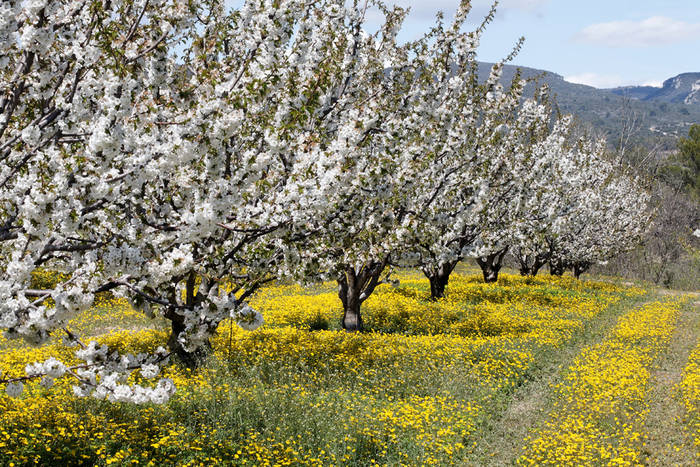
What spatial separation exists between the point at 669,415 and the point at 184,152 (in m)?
11.5

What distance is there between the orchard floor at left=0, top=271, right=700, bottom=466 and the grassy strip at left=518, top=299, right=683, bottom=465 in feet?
0.15

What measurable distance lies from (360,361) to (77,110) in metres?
9.01

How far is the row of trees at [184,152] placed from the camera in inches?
194

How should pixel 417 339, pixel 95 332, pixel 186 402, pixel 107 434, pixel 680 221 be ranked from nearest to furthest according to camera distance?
pixel 107 434
pixel 186 402
pixel 417 339
pixel 95 332
pixel 680 221

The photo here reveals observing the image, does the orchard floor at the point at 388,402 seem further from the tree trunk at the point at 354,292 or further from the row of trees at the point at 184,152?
the row of trees at the point at 184,152

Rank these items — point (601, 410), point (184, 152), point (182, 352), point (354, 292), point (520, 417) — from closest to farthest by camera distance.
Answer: point (184, 152), point (520, 417), point (601, 410), point (182, 352), point (354, 292)

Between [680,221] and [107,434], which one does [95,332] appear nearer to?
[107,434]

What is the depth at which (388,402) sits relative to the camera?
1045cm

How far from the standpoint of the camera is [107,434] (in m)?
7.57

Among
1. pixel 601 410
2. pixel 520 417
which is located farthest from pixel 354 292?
pixel 601 410

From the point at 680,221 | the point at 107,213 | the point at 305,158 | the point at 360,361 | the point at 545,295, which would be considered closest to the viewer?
the point at 107,213

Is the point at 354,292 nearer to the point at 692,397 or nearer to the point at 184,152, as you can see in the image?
the point at 692,397

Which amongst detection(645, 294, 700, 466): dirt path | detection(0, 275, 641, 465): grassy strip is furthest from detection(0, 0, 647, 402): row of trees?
detection(645, 294, 700, 466): dirt path

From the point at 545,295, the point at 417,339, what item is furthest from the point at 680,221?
the point at 417,339
